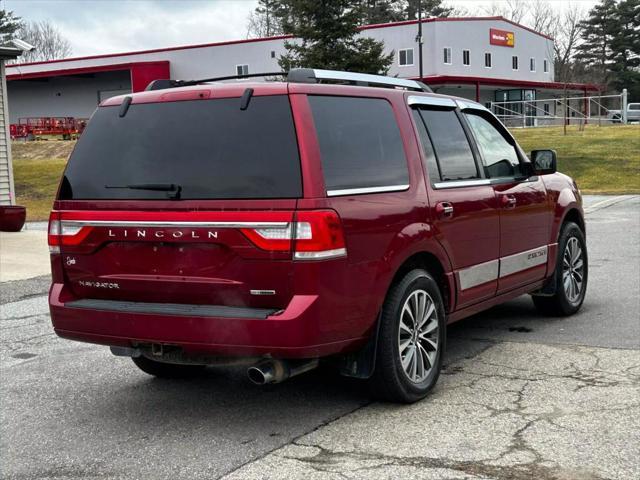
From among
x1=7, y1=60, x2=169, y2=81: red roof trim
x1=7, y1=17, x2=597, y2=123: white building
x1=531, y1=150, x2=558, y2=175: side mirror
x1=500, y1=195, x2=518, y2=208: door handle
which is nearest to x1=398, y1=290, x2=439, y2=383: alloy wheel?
x1=500, y1=195, x2=518, y2=208: door handle

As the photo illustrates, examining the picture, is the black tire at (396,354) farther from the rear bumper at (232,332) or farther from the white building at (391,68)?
the white building at (391,68)

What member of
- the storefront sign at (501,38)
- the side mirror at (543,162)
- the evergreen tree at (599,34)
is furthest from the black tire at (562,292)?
the evergreen tree at (599,34)

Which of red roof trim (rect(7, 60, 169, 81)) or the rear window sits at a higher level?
red roof trim (rect(7, 60, 169, 81))

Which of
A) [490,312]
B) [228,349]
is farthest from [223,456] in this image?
[490,312]

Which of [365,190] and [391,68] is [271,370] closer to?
[365,190]

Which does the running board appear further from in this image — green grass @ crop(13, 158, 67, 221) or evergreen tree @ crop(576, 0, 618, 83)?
evergreen tree @ crop(576, 0, 618, 83)

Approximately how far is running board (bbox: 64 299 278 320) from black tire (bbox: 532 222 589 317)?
3.80 meters

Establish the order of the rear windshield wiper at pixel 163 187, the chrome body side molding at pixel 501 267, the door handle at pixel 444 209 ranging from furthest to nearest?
the chrome body side molding at pixel 501 267
the door handle at pixel 444 209
the rear windshield wiper at pixel 163 187

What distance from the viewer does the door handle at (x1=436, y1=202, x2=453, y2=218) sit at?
5184 mm

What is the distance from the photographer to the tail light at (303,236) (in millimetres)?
4121

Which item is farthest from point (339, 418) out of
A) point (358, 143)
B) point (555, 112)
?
point (555, 112)

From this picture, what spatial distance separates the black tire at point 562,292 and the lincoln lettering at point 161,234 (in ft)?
12.9

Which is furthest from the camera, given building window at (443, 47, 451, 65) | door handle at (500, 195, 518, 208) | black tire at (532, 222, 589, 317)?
building window at (443, 47, 451, 65)

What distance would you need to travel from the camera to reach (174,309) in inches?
173
